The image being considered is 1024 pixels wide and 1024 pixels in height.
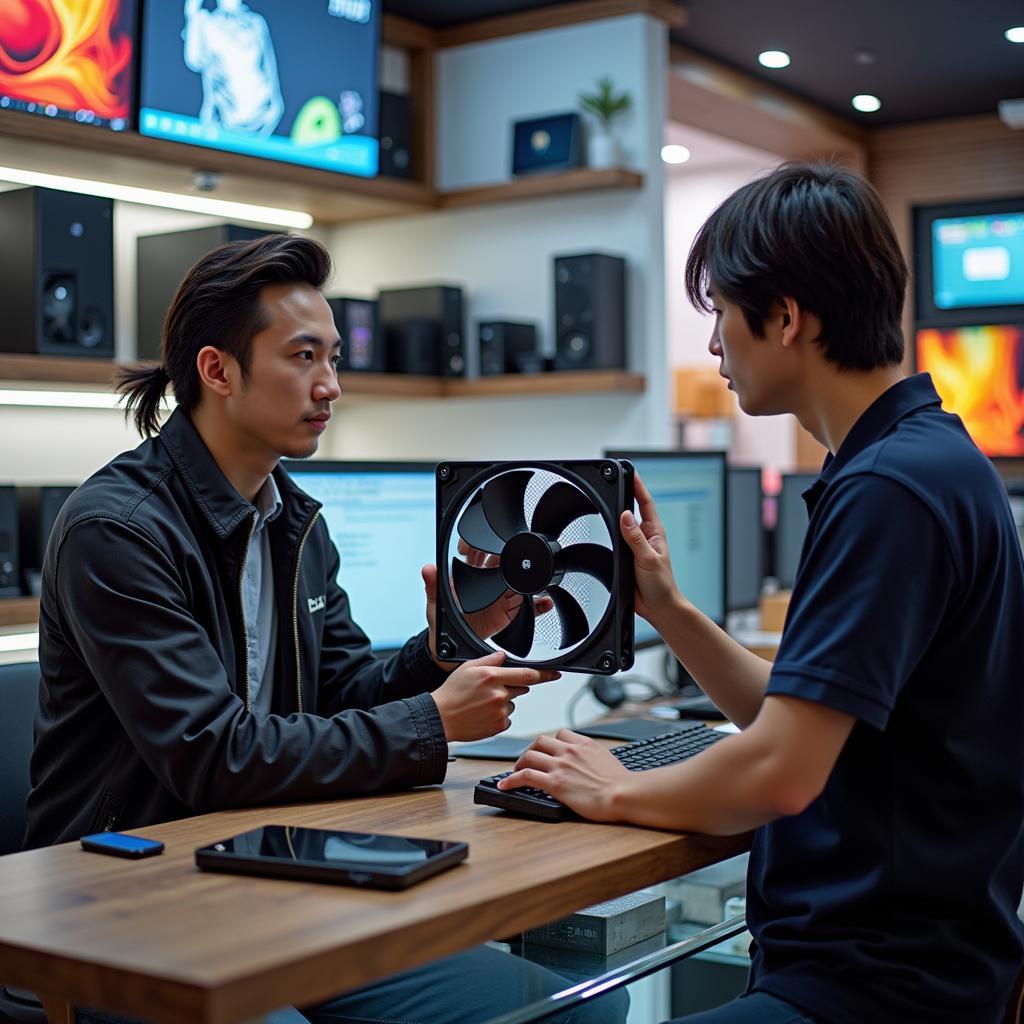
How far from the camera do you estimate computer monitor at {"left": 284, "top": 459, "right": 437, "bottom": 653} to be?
2480 mm

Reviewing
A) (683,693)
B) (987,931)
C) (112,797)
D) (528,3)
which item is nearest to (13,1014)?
(112,797)

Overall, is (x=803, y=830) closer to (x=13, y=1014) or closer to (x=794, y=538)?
(x=13, y=1014)

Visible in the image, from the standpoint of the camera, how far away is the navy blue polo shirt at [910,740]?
1.34 m

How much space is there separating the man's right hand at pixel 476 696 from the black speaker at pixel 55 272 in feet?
7.33

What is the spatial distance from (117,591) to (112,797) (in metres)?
0.25

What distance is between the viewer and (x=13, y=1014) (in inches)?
71.0

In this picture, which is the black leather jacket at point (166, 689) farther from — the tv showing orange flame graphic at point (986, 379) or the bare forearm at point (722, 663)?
the tv showing orange flame graphic at point (986, 379)

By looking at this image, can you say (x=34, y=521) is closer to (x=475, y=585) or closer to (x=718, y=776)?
(x=475, y=585)

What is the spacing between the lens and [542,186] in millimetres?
4738

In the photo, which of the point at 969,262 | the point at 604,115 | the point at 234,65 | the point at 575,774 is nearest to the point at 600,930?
the point at 575,774

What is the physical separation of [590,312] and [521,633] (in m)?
3.00

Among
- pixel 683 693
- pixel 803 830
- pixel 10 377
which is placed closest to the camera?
pixel 803 830

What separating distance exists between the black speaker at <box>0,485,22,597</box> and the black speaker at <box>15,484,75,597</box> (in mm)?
61

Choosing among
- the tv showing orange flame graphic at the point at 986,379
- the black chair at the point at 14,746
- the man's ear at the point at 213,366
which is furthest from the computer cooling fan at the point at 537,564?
the tv showing orange flame graphic at the point at 986,379
